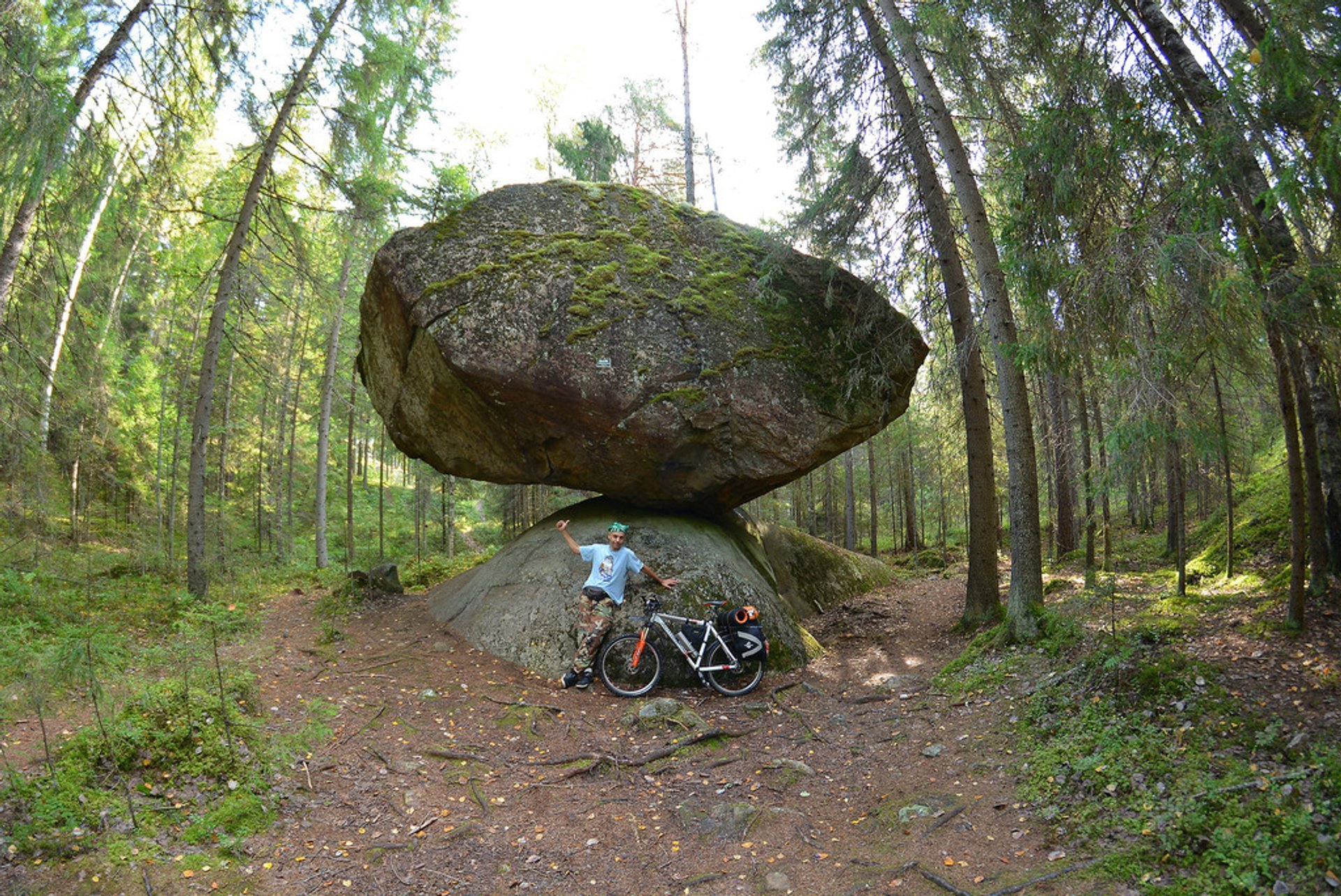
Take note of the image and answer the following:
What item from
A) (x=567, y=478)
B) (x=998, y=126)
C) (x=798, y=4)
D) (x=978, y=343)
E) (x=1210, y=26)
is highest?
(x=798, y=4)

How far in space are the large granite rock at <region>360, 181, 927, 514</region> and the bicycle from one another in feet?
6.99

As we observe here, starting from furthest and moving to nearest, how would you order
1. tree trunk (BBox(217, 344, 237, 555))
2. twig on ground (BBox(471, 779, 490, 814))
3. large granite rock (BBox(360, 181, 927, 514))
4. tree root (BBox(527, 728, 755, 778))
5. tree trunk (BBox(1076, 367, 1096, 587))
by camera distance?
tree trunk (BBox(217, 344, 237, 555))
large granite rock (BBox(360, 181, 927, 514))
tree trunk (BBox(1076, 367, 1096, 587))
tree root (BBox(527, 728, 755, 778))
twig on ground (BBox(471, 779, 490, 814))

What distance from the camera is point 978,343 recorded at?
9.13 meters

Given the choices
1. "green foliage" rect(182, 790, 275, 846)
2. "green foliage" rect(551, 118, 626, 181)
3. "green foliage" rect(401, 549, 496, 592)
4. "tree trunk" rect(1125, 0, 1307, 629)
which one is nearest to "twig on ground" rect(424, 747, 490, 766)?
A: "green foliage" rect(182, 790, 275, 846)

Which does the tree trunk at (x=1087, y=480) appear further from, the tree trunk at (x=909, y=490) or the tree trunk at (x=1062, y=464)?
the tree trunk at (x=909, y=490)

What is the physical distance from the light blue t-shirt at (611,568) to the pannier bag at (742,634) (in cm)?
115

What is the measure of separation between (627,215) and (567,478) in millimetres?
3932

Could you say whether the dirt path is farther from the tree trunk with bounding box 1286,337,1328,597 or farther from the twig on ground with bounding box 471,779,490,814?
the tree trunk with bounding box 1286,337,1328,597

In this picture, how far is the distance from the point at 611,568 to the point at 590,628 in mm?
686

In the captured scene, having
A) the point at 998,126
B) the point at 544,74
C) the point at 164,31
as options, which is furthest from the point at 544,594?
the point at 544,74

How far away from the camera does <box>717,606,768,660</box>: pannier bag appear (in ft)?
24.1

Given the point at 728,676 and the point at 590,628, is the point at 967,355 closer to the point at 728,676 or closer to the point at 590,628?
the point at 728,676

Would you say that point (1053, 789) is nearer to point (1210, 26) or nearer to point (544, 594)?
point (544, 594)

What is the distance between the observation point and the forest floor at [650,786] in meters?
3.62
